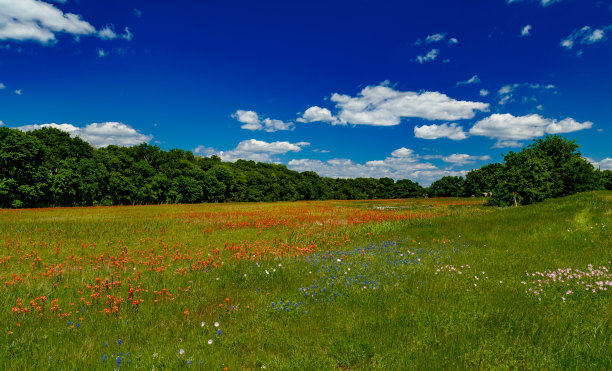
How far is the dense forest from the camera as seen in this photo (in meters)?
40.0

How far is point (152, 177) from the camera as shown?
61.8 m

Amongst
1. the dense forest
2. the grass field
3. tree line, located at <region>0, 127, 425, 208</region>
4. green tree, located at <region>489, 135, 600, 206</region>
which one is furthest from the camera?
tree line, located at <region>0, 127, 425, 208</region>

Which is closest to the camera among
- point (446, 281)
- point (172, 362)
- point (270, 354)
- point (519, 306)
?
point (172, 362)

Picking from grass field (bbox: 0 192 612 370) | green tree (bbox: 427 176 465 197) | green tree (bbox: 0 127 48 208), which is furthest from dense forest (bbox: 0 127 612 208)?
grass field (bbox: 0 192 612 370)

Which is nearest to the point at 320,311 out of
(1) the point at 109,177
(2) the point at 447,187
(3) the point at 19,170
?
(3) the point at 19,170

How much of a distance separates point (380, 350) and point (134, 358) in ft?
11.1

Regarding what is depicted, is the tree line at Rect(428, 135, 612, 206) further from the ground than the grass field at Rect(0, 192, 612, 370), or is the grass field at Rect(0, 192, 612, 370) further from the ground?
the tree line at Rect(428, 135, 612, 206)

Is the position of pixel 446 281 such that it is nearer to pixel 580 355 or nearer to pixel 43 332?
pixel 580 355

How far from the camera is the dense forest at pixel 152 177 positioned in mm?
39969

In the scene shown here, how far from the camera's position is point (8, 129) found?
4156cm

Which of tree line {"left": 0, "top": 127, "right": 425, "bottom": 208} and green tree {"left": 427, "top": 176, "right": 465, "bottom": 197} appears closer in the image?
tree line {"left": 0, "top": 127, "right": 425, "bottom": 208}

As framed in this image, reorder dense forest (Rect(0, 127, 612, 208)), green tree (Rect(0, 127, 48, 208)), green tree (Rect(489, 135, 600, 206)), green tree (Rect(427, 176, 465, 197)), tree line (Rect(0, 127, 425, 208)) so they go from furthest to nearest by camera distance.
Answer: green tree (Rect(427, 176, 465, 197)) → tree line (Rect(0, 127, 425, 208)) → green tree (Rect(0, 127, 48, 208)) → dense forest (Rect(0, 127, 612, 208)) → green tree (Rect(489, 135, 600, 206))

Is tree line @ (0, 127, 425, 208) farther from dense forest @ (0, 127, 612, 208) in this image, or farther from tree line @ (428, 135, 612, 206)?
tree line @ (428, 135, 612, 206)

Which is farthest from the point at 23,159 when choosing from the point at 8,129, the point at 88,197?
the point at 88,197
